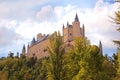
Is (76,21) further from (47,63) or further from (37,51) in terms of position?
(47,63)

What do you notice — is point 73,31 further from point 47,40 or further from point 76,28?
point 47,40

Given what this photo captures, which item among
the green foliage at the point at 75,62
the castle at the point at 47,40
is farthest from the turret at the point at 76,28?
the green foliage at the point at 75,62

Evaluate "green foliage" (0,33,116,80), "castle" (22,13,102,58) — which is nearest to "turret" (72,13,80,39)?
"castle" (22,13,102,58)

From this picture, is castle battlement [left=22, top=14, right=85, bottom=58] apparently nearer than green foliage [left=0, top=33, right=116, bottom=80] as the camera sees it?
No

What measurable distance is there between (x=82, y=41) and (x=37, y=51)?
453 feet

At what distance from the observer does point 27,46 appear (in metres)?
184

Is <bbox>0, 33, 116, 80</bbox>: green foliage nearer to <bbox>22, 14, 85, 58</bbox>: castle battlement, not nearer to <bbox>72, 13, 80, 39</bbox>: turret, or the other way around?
<bbox>22, 14, 85, 58</bbox>: castle battlement

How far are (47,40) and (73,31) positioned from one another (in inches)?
579

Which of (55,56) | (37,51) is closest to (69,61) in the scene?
(55,56)

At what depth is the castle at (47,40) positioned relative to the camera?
155625mm

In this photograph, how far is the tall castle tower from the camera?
156 meters

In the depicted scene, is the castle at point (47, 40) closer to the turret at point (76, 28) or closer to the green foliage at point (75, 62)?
the turret at point (76, 28)

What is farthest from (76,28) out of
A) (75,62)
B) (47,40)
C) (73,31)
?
(75,62)

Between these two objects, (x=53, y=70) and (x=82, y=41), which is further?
(x=82, y=41)
